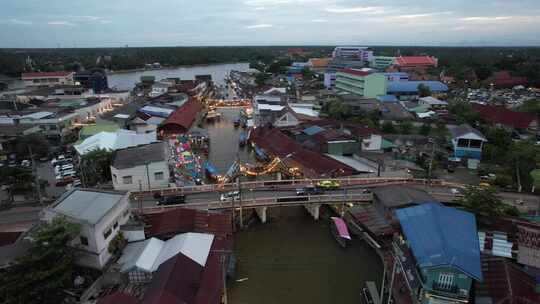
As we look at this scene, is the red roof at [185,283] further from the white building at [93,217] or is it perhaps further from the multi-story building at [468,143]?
the multi-story building at [468,143]

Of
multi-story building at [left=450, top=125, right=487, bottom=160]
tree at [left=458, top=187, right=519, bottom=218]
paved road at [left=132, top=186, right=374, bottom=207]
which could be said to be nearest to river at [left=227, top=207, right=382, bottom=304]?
paved road at [left=132, top=186, right=374, bottom=207]

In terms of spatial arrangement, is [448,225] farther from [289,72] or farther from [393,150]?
[289,72]

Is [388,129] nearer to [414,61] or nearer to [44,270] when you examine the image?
[44,270]

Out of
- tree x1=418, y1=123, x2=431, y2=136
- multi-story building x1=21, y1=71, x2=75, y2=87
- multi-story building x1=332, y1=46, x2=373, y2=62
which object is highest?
multi-story building x1=332, y1=46, x2=373, y2=62

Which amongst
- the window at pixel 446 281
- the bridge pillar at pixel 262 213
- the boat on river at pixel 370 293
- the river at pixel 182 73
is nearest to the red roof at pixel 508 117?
the boat on river at pixel 370 293

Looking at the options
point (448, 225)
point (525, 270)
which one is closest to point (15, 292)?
point (448, 225)

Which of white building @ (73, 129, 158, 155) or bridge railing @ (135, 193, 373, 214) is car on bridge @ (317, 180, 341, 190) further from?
white building @ (73, 129, 158, 155)
